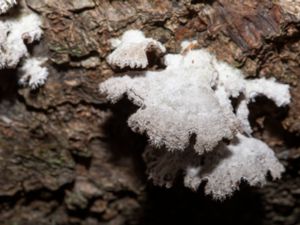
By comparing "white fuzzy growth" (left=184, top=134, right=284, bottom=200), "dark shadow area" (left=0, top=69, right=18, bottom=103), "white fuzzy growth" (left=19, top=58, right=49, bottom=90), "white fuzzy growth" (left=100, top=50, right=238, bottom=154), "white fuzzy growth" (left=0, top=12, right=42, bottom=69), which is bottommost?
"white fuzzy growth" (left=184, top=134, right=284, bottom=200)

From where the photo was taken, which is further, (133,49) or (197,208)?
(197,208)

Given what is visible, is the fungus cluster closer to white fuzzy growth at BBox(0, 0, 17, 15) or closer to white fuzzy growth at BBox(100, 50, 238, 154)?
white fuzzy growth at BBox(0, 0, 17, 15)

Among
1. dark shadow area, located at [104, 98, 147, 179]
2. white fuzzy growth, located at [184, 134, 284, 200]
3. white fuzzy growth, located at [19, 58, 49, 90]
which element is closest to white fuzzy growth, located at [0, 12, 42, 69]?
white fuzzy growth, located at [19, 58, 49, 90]

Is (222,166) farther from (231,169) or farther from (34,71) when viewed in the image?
(34,71)

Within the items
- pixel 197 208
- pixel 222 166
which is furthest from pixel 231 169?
pixel 197 208

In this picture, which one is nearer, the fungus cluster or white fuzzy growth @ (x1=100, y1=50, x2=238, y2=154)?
white fuzzy growth @ (x1=100, y1=50, x2=238, y2=154)

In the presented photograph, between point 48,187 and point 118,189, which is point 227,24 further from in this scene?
point 48,187

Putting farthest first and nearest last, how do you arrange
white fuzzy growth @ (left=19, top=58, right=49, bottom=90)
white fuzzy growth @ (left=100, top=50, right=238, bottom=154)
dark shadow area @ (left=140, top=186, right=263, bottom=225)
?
dark shadow area @ (left=140, top=186, right=263, bottom=225) → white fuzzy growth @ (left=19, top=58, right=49, bottom=90) → white fuzzy growth @ (left=100, top=50, right=238, bottom=154)
